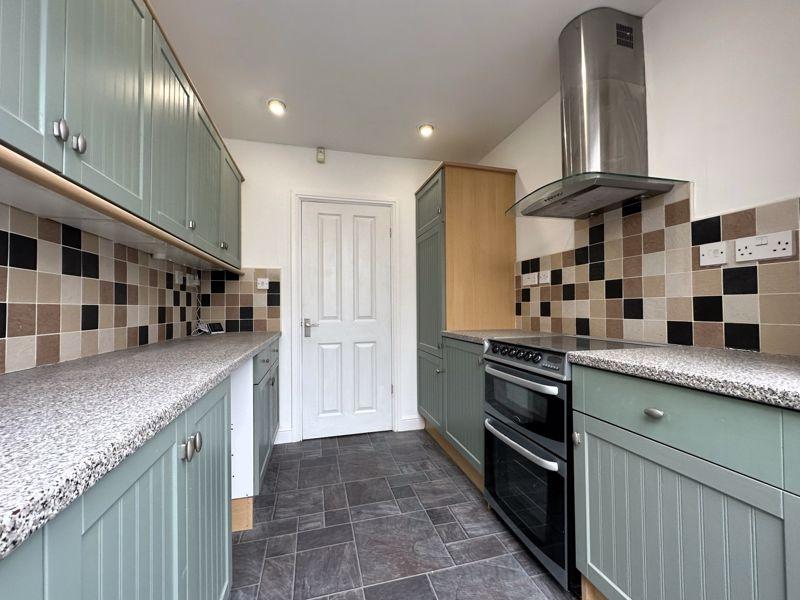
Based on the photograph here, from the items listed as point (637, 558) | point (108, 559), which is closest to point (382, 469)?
point (637, 558)

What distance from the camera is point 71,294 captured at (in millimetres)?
1287

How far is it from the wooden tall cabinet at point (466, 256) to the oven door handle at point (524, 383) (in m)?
0.74

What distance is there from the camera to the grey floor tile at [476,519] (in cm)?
166

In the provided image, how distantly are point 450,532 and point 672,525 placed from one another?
103 cm

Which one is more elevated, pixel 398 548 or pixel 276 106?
pixel 276 106

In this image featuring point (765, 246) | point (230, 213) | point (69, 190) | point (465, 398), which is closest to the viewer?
point (69, 190)

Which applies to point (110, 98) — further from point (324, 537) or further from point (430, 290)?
point (430, 290)

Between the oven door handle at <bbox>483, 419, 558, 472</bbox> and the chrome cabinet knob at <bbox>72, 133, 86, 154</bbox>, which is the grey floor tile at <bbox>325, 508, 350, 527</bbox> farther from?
the chrome cabinet knob at <bbox>72, 133, 86, 154</bbox>

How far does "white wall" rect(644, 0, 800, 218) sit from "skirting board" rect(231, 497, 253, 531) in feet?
7.97

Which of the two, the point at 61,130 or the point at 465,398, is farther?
the point at 465,398

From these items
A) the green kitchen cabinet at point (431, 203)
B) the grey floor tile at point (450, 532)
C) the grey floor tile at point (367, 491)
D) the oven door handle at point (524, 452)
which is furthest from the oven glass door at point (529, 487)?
the green kitchen cabinet at point (431, 203)

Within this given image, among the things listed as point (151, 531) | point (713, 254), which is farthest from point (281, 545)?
point (713, 254)

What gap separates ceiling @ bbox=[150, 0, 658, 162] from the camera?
61.7 inches

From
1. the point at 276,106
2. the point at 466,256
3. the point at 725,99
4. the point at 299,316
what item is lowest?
the point at 299,316
